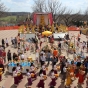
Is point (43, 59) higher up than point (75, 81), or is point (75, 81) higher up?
point (43, 59)

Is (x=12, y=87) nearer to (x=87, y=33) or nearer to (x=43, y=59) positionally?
(x=43, y=59)

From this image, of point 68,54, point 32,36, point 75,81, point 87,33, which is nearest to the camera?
point 75,81

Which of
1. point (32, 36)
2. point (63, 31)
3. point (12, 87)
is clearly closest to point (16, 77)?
point (12, 87)

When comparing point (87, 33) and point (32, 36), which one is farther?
point (87, 33)

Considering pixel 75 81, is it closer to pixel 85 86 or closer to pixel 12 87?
pixel 85 86

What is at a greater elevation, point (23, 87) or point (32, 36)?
point (32, 36)

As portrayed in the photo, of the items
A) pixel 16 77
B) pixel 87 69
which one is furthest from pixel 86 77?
pixel 16 77

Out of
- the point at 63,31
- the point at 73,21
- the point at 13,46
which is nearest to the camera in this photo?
the point at 13,46

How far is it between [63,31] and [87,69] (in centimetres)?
1694

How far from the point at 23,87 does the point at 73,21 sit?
49.7m

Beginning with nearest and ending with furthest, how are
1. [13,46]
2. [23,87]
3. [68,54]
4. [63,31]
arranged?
[23,87]
[68,54]
[13,46]
[63,31]

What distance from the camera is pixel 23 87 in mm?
13875

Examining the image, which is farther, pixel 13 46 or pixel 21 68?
pixel 13 46

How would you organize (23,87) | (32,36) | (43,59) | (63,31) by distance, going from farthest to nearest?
(63,31)
(32,36)
(43,59)
(23,87)
